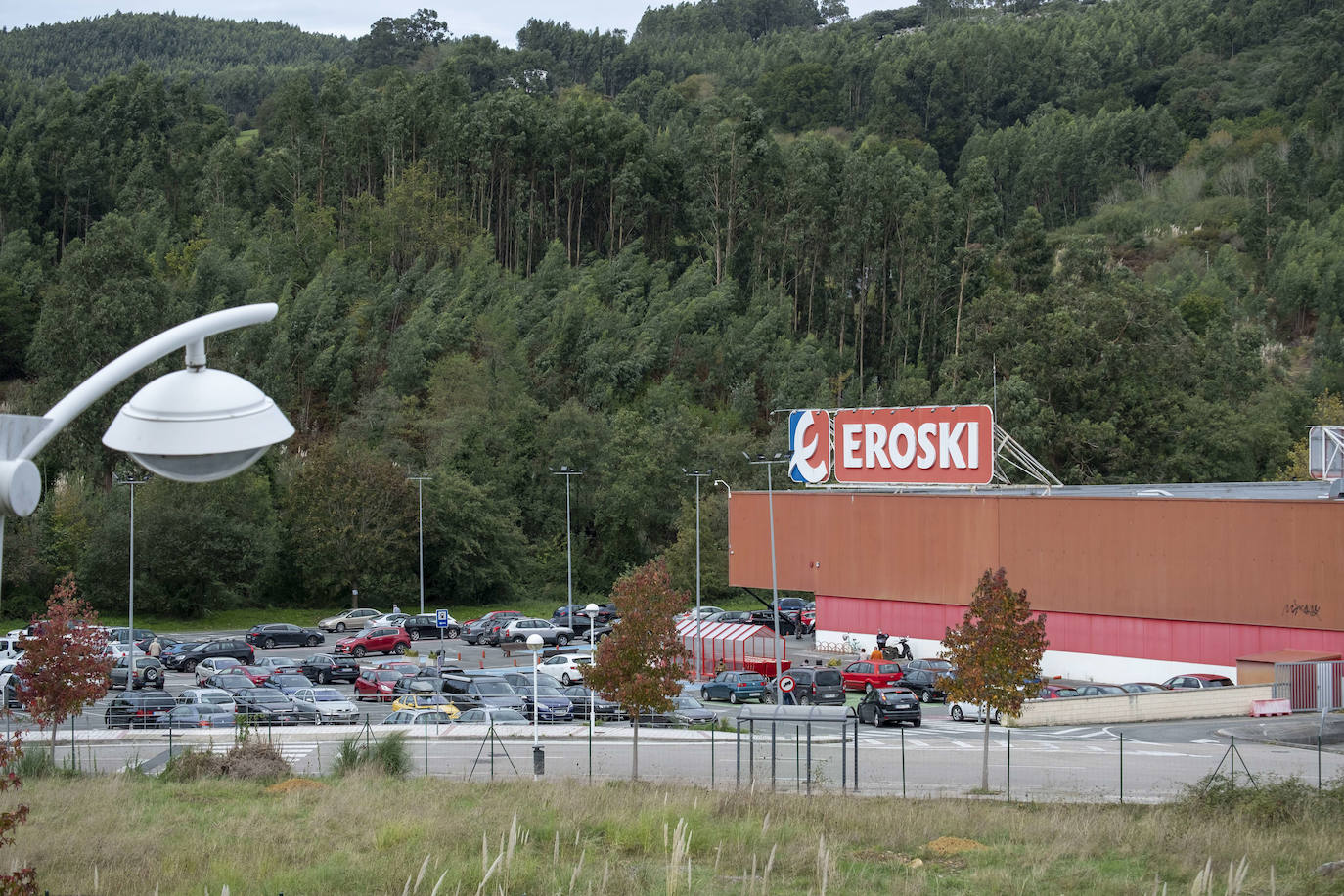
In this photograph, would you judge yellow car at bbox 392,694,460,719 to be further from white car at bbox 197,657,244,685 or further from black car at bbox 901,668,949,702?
black car at bbox 901,668,949,702

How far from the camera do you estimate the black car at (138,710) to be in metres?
37.8

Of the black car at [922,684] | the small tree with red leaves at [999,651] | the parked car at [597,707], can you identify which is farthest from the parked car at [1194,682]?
the parked car at [597,707]

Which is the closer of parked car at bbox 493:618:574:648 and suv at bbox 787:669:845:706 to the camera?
suv at bbox 787:669:845:706

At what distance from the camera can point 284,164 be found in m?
119

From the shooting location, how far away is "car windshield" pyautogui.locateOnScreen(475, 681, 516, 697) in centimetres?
4145

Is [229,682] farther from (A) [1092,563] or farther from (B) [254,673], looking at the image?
(A) [1092,563]

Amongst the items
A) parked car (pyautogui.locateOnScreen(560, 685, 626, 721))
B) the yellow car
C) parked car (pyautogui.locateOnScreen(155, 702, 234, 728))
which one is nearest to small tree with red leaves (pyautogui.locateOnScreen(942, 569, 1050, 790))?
parked car (pyautogui.locateOnScreen(560, 685, 626, 721))

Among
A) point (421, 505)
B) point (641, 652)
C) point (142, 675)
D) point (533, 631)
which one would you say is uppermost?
point (421, 505)

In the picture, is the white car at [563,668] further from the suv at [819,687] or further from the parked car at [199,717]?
the parked car at [199,717]

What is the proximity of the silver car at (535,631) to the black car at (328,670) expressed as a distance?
1303 cm

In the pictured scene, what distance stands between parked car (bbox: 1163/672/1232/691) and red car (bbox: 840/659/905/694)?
28.5 feet

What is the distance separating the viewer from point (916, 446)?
185 ft

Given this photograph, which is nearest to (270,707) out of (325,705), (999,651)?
(325,705)

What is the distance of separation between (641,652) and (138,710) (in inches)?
643
